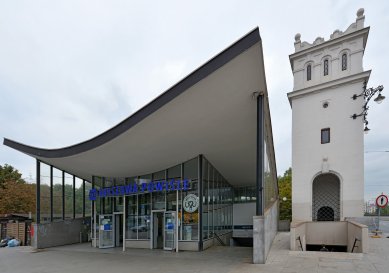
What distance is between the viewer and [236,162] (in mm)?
14961

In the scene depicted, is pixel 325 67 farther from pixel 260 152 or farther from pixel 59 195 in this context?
pixel 59 195

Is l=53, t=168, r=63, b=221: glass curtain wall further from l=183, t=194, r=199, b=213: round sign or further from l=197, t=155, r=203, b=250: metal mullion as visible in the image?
l=197, t=155, r=203, b=250: metal mullion

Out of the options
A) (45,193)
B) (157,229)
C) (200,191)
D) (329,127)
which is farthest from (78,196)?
(329,127)

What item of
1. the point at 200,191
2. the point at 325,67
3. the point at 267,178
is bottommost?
the point at 200,191

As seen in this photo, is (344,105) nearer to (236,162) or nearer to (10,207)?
(236,162)

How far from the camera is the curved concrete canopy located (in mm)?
7957

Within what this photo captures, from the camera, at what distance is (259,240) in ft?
29.0

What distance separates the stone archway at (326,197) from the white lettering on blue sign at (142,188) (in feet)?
43.2

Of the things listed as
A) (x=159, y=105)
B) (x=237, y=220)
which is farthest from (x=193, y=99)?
(x=237, y=220)

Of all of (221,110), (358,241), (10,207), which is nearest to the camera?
(221,110)

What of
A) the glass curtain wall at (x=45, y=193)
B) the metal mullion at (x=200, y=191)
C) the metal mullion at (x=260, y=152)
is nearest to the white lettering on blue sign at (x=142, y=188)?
the metal mullion at (x=200, y=191)

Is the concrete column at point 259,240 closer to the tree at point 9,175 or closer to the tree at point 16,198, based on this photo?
the tree at point 16,198

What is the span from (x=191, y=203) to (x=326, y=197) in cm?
1358

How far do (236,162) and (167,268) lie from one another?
7.30 meters
